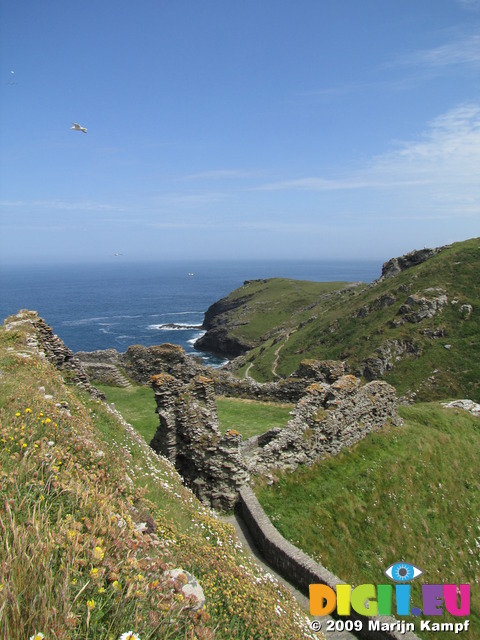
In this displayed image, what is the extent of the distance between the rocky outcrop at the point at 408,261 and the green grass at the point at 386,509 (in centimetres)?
9748

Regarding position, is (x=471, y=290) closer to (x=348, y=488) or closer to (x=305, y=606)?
(x=348, y=488)

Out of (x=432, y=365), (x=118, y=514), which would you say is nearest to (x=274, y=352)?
(x=432, y=365)

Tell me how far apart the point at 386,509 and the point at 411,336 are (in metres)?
61.6

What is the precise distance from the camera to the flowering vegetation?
402cm

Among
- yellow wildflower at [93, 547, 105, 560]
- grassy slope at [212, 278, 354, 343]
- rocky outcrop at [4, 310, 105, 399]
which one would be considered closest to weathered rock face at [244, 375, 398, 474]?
rocky outcrop at [4, 310, 105, 399]

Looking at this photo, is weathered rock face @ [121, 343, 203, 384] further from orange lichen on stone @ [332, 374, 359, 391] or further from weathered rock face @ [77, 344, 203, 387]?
orange lichen on stone @ [332, 374, 359, 391]

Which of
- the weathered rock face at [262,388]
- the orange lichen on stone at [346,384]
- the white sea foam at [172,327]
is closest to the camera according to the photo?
the orange lichen on stone at [346,384]

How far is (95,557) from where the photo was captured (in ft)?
15.0

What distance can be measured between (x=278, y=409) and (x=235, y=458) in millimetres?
10220

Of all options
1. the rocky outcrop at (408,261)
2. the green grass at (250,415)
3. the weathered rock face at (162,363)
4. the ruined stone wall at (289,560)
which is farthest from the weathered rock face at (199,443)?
the rocky outcrop at (408,261)

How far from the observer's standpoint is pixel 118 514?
6.34 metres

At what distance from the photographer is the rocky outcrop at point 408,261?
353 ft

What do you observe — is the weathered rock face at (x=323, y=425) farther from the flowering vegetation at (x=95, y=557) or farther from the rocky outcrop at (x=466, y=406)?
the rocky outcrop at (x=466, y=406)

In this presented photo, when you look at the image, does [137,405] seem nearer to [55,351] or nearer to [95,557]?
[55,351]
